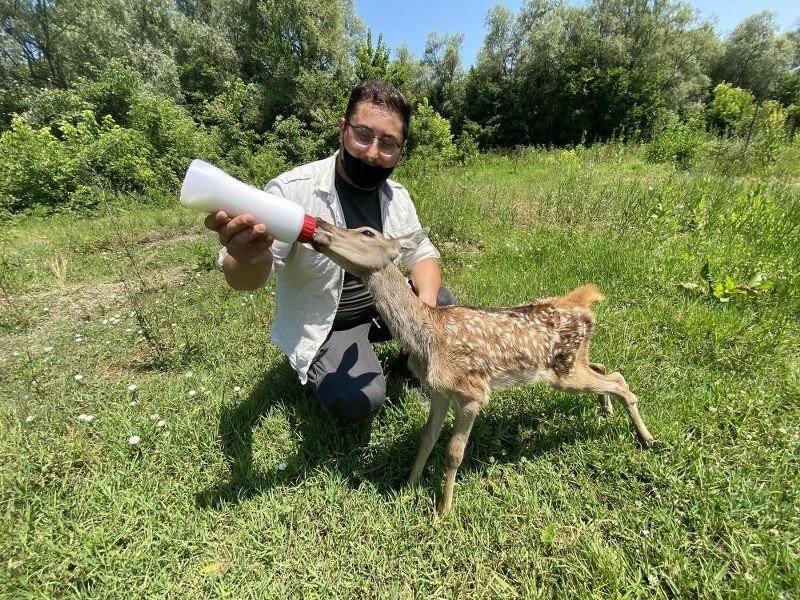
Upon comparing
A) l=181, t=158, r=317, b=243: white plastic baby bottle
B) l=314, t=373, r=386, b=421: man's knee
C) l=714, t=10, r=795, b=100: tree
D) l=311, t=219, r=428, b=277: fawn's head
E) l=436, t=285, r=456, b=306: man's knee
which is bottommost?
l=314, t=373, r=386, b=421: man's knee

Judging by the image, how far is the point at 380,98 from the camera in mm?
2852

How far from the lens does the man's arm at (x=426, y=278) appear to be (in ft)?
11.1

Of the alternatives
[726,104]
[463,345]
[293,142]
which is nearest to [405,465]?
[463,345]

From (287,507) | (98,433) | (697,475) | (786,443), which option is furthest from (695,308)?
(98,433)

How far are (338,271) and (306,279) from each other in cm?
25

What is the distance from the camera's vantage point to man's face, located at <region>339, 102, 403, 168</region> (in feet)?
9.28

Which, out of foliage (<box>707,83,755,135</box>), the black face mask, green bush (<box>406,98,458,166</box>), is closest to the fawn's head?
the black face mask

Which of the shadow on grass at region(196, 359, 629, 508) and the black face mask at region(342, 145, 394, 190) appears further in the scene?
the black face mask at region(342, 145, 394, 190)

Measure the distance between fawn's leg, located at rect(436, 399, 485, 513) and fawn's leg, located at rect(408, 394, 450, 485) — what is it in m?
0.13

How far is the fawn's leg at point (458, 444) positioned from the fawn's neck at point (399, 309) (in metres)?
0.43

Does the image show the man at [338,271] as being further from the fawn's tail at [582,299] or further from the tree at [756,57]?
the tree at [756,57]

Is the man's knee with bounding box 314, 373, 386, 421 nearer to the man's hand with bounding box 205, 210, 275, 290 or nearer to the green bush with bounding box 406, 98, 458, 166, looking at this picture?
the man's hand with bounding box 205, 210, 275, 290

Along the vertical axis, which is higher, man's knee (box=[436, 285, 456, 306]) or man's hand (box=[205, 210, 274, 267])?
man's hand (box=[205, 210, 274, 267])

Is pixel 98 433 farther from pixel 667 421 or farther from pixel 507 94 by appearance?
pixel 507 94
